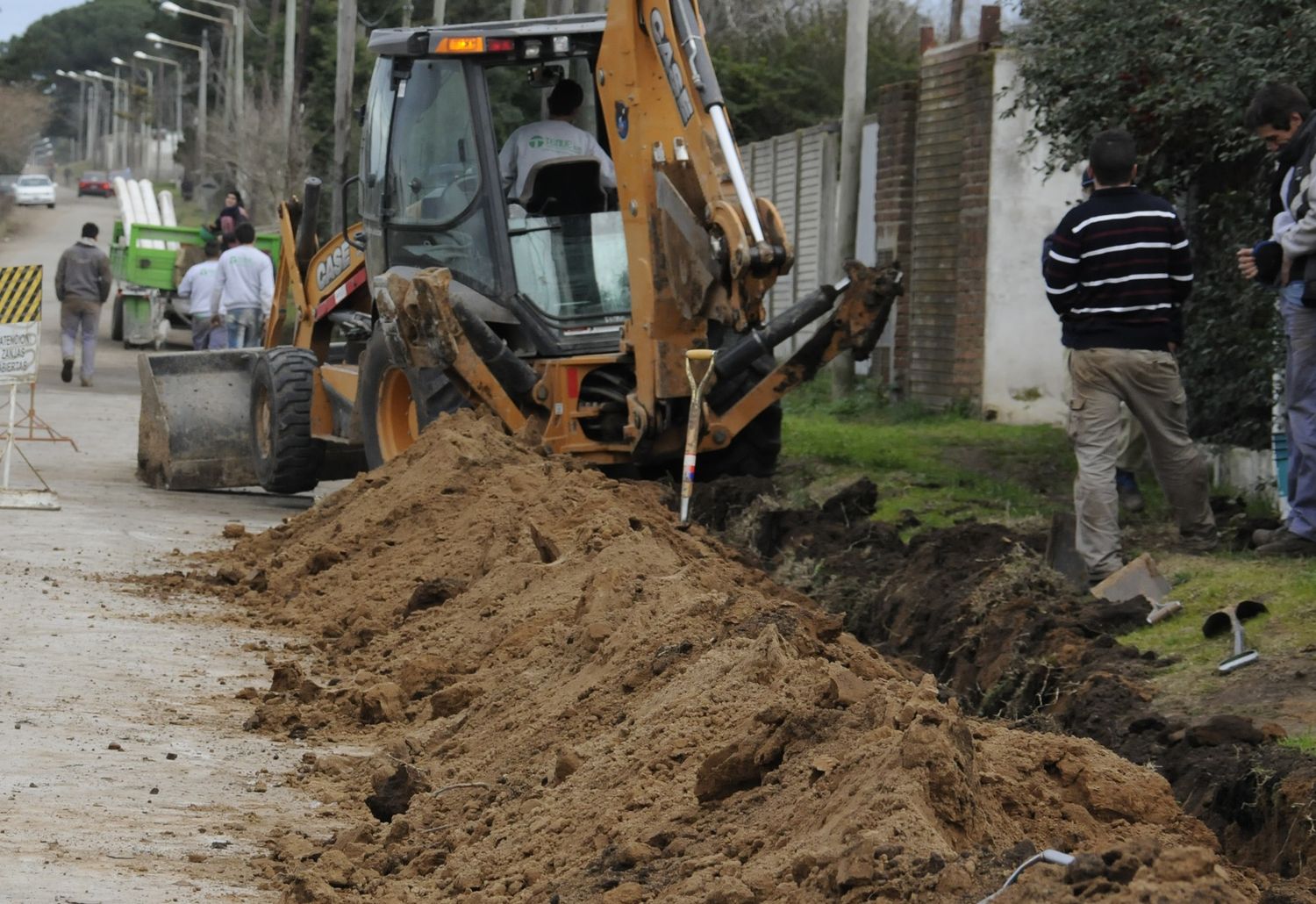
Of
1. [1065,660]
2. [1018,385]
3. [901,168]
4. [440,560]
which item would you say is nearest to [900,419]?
[1018,385]

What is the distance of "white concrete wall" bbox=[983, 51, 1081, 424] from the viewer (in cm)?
1655

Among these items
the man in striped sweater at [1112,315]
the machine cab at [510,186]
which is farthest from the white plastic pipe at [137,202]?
the man in striped sweater at [1112,315]

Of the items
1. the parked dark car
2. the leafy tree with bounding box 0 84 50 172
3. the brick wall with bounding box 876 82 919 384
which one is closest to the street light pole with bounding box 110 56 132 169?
the leafy tree with bounding box 0 84 50 172

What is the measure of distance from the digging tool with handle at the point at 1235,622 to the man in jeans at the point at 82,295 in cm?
1846

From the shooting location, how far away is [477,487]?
10320mm

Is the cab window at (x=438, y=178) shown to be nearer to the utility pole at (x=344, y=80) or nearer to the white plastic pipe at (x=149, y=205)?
the utility pole at (x=344, y=80)

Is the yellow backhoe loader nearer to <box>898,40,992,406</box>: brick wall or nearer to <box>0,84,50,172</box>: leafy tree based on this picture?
<box>898,40,992,406</box>: brick wall

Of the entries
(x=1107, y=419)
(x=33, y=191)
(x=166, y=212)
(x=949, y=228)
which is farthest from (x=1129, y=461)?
(x=33, y=191)

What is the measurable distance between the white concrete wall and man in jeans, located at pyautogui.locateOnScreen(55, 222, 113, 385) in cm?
1201

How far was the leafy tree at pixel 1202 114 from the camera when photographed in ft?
33.4

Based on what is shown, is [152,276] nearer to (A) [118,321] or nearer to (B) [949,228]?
(A) [118,321]

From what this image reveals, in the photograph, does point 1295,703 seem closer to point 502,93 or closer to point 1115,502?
point 1115,502

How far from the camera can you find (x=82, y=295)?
23906 millimetres

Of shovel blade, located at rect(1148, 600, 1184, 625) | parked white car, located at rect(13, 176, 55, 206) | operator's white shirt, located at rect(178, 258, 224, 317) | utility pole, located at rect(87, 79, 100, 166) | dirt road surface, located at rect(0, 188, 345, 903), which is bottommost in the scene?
dirt road surface, located at rect(0, 188, 345, 903)
